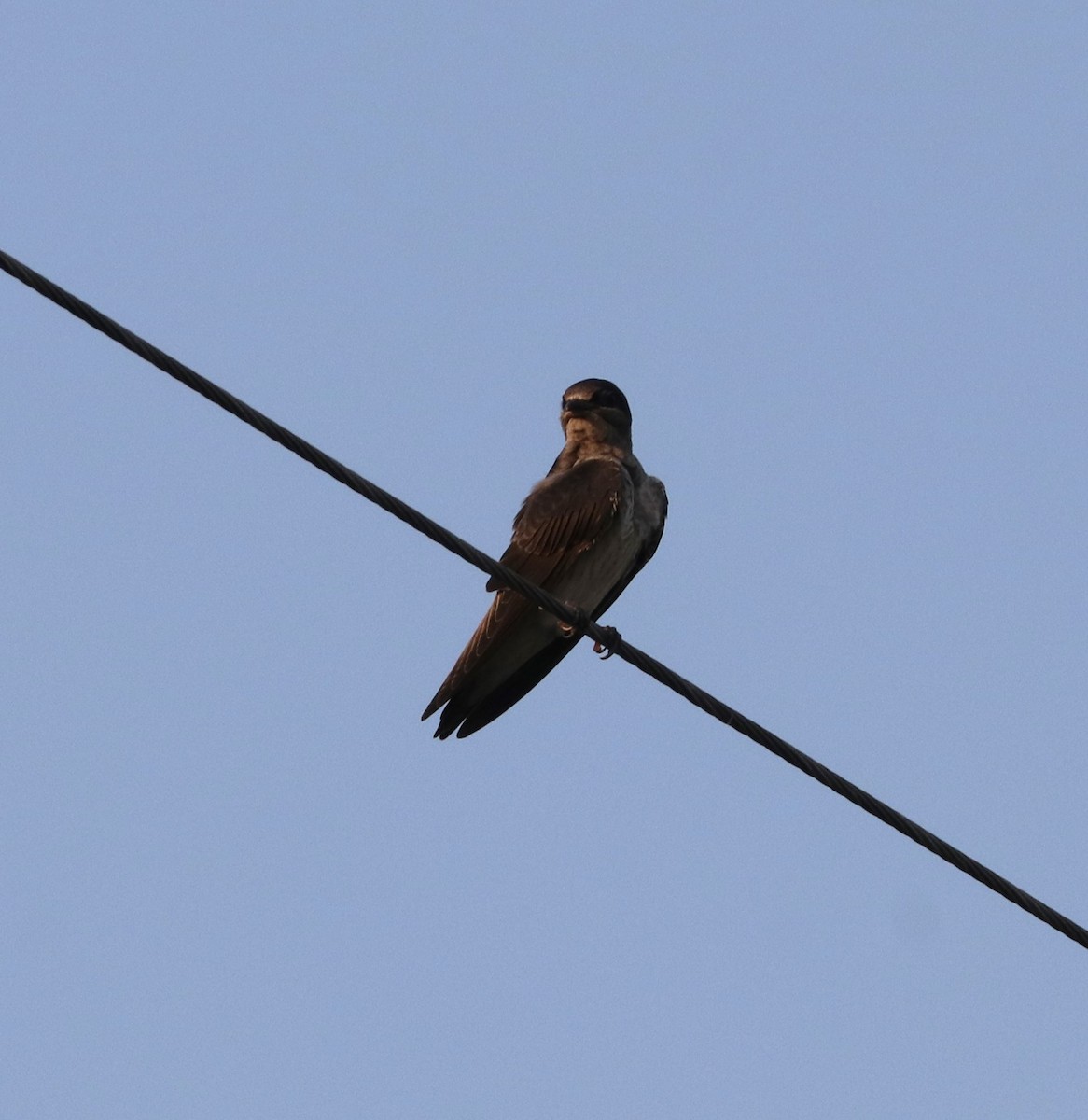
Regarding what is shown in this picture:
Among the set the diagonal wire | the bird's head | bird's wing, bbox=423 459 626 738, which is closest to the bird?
bird's wing, bbox=423 459 626 738

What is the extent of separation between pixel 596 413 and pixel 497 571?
4.36 metres

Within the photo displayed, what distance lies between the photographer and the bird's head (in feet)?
34.5

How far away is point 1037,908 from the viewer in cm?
605

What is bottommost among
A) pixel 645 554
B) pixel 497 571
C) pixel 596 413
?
pixel 497 571

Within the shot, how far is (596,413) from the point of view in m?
10.6

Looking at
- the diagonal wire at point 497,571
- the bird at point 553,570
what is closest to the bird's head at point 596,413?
the bird at point 553,570

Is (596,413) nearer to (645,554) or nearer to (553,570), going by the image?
(645,554)

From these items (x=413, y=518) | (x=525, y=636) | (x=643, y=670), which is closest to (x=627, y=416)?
(x=525, y=636)

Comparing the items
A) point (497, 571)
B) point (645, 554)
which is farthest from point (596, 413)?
point (497, 571)

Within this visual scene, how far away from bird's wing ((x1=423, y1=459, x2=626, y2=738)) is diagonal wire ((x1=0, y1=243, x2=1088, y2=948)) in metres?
2.52

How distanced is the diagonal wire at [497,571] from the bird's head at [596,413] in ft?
12.2

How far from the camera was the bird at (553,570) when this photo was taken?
9.27 m

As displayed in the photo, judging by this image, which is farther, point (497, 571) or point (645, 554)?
point (645, 554)

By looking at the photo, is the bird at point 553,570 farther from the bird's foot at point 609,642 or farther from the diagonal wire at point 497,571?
the diagonal wire at point 497,571
